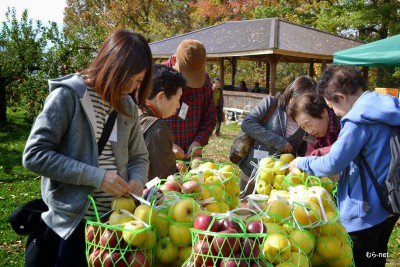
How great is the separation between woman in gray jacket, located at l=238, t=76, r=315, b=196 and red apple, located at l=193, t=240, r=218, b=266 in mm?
1708

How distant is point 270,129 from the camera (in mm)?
3412

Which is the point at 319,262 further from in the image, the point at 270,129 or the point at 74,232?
the point at 270,129

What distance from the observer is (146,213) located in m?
1.66

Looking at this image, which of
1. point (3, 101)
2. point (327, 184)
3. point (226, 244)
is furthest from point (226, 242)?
point (3, 101)

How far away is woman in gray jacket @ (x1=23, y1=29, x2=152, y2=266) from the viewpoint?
1778 mm

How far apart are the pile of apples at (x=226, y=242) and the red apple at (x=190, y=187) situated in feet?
1.55

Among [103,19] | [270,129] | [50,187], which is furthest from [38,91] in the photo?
[103,19]

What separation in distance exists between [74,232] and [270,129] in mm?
1942

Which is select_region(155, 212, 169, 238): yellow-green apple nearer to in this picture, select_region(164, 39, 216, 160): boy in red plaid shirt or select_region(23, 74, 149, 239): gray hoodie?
select_region(23, 74, 149, 239): gray hoodie

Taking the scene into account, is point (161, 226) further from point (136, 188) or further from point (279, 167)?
point (279, 167)

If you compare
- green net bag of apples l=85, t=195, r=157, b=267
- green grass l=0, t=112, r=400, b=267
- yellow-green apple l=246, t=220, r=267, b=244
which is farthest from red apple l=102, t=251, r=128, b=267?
green grass l=0, t=112, r=400, b=267

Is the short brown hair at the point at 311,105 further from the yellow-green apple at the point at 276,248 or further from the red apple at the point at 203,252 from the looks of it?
the red apple at the point at 203,252

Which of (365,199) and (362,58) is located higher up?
(362,58)

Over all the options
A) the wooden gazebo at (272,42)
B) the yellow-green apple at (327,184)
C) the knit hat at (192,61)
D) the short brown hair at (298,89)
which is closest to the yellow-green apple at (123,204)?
the yellow-green apple at (327,184)
